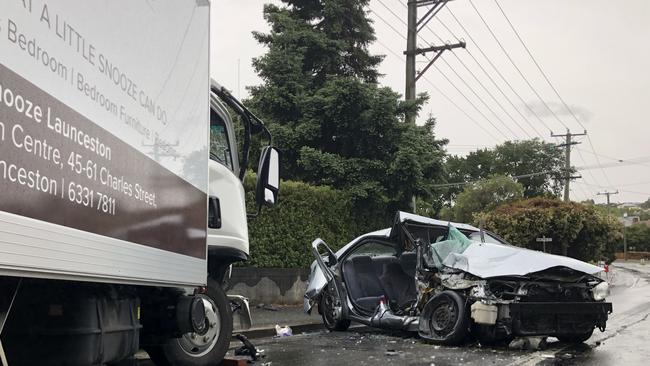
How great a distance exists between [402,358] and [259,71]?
1174 centimetres

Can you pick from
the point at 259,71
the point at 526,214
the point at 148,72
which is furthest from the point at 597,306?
the point at 526,214

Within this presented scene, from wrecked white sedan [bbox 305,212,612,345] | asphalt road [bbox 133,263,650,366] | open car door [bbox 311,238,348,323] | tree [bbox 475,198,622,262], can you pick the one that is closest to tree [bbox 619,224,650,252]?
tree [bbox 475,198,622,262]

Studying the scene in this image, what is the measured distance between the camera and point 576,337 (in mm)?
8414

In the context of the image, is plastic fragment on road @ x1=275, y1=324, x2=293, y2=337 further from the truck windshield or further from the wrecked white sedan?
the truck windshield

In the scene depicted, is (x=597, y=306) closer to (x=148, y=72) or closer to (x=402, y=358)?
(x=402, y=358)

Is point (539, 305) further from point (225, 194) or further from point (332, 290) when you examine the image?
point (225, 194)

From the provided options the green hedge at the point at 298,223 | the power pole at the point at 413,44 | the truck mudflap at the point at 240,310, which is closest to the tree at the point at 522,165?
the power pole at the point at 413,44

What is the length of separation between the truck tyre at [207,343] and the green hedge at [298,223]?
638 cm

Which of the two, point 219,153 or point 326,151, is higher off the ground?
point 326,151

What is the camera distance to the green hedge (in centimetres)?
1296

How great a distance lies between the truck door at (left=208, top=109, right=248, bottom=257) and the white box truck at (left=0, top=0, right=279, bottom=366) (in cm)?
3

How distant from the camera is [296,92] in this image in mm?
16844

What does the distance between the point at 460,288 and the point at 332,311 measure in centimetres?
254

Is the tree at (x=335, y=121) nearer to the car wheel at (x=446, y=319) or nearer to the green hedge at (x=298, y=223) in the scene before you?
the green hedge at (x=298, y=223)
